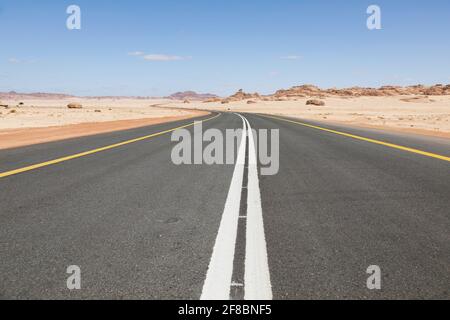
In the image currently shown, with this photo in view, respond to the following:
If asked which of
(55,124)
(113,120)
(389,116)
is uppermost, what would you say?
(389,116)

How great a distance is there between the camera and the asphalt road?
Result: 8.74ft

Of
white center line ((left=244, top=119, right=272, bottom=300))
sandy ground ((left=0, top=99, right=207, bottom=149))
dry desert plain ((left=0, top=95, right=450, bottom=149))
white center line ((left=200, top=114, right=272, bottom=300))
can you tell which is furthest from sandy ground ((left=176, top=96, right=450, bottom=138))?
sandy ground ((left=0, top=99, right=207, bottom=149))

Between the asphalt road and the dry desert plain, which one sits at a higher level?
the dry desert plain

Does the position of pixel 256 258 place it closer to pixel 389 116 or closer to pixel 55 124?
pixel 55 124

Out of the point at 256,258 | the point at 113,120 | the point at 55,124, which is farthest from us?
the point at 113,120

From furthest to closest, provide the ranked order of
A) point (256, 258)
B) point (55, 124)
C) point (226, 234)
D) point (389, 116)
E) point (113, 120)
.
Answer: point (389, 116)
point (113, 120)
point (55, 124)
point (226, 234)
point (256, 258)

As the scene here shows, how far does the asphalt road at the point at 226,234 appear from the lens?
266 centimetres

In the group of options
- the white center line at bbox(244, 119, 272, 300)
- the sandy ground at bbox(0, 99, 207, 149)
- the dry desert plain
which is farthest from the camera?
the dry desert plain

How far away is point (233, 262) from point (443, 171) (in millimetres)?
5563

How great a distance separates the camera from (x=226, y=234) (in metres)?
3.68

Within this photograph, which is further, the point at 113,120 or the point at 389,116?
the point at 389,116

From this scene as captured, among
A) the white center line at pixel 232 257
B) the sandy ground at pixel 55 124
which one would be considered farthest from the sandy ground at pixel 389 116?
the sandy ground at pixel 55 124

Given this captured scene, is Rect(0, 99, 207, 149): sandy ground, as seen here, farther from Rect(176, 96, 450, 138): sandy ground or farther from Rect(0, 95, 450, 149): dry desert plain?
Rect(176, 96, 450, 138): sandy ground

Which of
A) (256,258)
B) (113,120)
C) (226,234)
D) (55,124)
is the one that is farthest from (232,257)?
(113,120)
